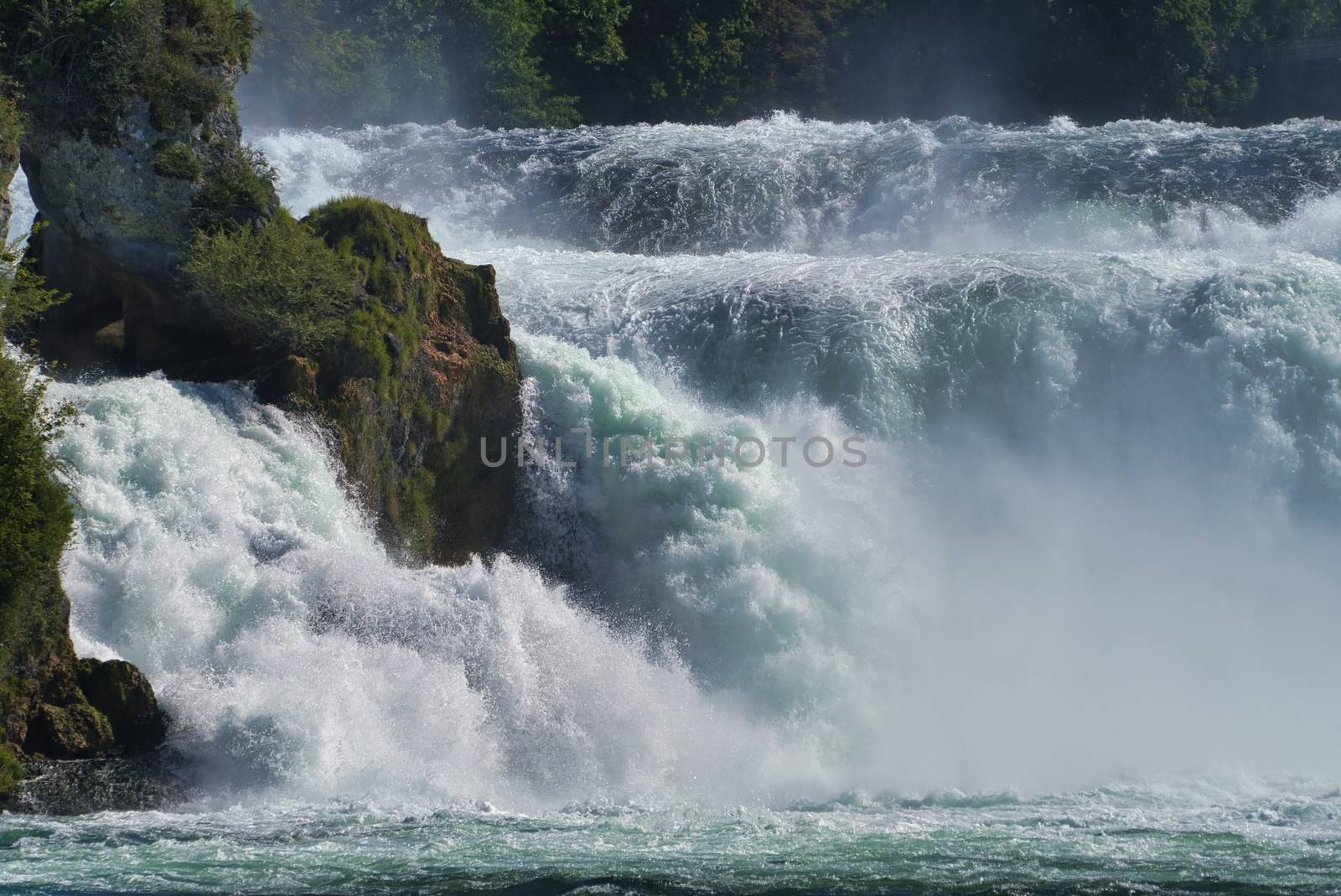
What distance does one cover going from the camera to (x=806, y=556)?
1557 centimetres

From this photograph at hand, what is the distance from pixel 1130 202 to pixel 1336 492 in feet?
27.1

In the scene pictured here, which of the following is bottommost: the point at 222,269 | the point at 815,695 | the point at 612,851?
the point at 612,851

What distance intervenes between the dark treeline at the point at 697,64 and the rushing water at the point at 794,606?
15.0 metres

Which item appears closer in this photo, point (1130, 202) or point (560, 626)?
point (560, 626)

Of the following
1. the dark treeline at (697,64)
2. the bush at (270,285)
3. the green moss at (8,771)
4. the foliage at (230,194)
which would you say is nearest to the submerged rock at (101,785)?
the green moss at (8,771)

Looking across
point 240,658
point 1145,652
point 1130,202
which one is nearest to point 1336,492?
point 1145,652

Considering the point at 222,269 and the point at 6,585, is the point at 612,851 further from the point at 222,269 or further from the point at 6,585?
the point at 222,269

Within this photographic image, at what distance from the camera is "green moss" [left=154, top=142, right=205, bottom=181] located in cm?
1516

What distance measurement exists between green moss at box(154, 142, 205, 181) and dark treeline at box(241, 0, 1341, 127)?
21.2 m

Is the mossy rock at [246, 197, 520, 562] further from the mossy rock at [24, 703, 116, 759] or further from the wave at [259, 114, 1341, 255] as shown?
the wave at [259, 114, 1341, 255]

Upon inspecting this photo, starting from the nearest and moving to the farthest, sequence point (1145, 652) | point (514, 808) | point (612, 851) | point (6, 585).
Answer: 1. point (612, 851)
2. point (6, 585)
3. point (514, 808)
4. point (1145, 652)

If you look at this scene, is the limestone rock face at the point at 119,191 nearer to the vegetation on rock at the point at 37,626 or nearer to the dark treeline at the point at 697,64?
the vegetation on rock at the point at 37,626

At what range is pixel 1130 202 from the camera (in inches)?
942

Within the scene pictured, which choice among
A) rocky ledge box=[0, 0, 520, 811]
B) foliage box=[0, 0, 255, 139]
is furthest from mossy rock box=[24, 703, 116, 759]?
foliage box=[0, 0, 255, 139]
